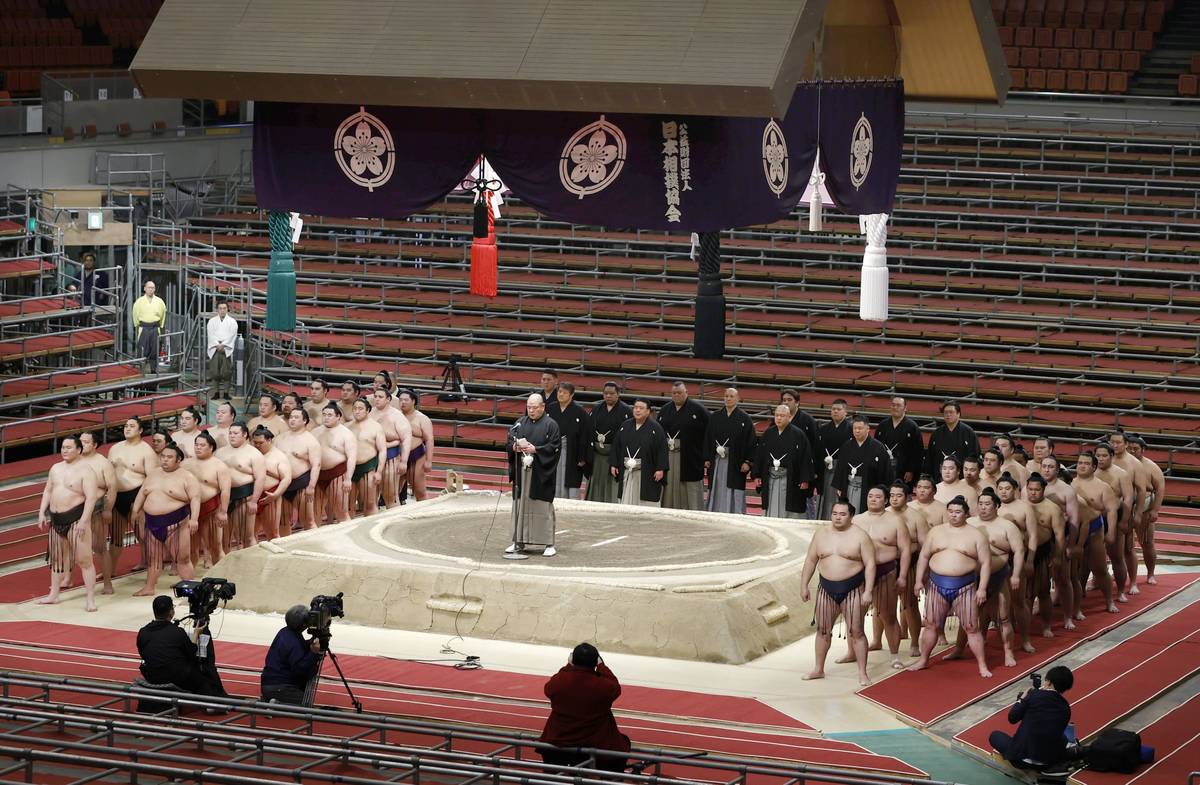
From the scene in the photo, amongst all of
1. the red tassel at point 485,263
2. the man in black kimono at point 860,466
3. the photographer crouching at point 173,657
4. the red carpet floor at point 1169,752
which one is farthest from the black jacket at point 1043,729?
the man in black kimono at point 860,466

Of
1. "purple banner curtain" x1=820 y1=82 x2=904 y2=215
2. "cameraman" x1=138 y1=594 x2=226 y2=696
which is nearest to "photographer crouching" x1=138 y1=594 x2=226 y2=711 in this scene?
"cameraman" x1=138 y1=594 x2=226 y2=696

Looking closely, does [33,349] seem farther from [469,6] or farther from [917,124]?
[917,124]

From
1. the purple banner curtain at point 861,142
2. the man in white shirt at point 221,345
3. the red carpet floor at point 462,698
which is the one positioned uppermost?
the purple banner curtain at point 861,142

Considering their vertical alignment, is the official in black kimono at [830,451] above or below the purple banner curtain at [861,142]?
below

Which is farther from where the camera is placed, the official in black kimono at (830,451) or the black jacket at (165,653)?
the official in black kimono at (830,451)

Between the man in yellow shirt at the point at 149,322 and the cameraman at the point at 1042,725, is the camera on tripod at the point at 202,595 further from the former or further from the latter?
the man in yellow shirt at the point at 149,322

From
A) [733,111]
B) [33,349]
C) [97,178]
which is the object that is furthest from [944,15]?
[97,178]

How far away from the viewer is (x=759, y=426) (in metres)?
13.7

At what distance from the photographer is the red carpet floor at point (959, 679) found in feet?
26.9

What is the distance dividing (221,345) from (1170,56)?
10.7 meters

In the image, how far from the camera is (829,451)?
1133 centimetres

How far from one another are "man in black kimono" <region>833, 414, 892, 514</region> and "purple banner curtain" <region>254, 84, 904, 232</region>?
1.95 metres

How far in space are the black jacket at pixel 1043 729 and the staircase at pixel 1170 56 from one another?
12.5m

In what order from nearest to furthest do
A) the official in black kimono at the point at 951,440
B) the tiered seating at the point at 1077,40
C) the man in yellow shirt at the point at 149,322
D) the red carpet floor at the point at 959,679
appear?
the red carpet floor at the point at 959,679 → the official in black kimono at the point at 951,440 → the man in yellow shirt at the point at 149,322 → the tiered seating at the point at 1077,40
